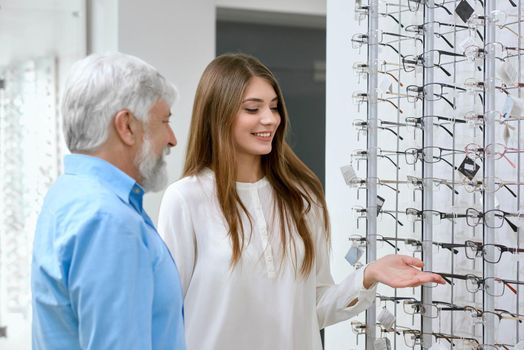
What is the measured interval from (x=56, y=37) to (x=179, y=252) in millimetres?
2937

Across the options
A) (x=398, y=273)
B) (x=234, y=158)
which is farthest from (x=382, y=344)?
(x=234, y=158)

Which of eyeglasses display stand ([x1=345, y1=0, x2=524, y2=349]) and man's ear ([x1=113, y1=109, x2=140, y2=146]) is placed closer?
man's ear ([x1=113, y1=109, x2=140, y2=146])

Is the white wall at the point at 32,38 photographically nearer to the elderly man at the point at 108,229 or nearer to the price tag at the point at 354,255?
the price tag at the point at 354,255

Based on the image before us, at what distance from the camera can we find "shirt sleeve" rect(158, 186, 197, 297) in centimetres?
216

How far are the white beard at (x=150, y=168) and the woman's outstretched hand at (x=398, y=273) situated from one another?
808 mm

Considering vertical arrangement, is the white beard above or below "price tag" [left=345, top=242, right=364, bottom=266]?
above

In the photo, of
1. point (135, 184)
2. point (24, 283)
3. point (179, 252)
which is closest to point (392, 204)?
point (179, 252)

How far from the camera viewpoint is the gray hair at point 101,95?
4.65ft

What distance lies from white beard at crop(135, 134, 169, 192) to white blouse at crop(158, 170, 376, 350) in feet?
2.10

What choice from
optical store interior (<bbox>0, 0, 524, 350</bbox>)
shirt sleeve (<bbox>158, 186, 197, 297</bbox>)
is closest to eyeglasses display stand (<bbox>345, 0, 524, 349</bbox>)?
optical store interior (<bbox>0, 0, 524, 350</bbox>)

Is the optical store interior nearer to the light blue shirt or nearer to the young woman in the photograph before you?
the young woman

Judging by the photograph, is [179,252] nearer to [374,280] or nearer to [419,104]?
[374,280]

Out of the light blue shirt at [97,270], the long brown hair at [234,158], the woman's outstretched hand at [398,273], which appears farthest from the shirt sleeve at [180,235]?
the light blue shirt at [97,270]

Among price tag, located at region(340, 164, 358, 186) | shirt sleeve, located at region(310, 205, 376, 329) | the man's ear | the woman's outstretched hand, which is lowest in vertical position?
shirt sleeve, located at region(310, 205, 376, 329)
